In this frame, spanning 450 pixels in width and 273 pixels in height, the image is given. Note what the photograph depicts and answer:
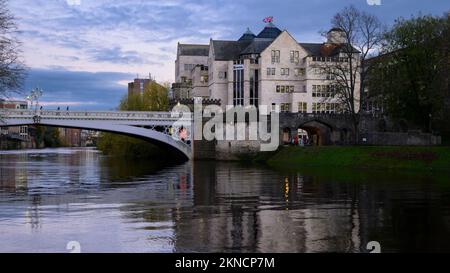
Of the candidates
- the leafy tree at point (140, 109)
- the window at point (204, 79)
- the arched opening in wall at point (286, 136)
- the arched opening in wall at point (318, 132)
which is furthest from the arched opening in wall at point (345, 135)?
the window at point (204, 79)

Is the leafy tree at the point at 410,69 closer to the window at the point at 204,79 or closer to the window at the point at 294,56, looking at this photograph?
the window at the point at 294,56

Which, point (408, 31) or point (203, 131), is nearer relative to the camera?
point (408, 31)

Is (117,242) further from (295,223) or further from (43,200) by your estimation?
(43,200)

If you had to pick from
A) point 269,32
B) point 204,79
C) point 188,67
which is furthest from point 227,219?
point 188,67

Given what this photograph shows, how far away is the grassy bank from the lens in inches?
2175

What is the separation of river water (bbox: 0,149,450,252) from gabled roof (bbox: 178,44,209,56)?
10124 cm

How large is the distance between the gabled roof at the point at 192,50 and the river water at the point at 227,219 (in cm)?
10124

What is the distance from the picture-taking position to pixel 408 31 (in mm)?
70312

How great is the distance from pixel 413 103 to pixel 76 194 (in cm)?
5010

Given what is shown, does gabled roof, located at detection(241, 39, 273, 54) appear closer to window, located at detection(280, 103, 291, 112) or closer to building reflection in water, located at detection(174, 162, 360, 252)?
window, located at detection(280, 103, 291, 112)

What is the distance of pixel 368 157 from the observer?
60906mm

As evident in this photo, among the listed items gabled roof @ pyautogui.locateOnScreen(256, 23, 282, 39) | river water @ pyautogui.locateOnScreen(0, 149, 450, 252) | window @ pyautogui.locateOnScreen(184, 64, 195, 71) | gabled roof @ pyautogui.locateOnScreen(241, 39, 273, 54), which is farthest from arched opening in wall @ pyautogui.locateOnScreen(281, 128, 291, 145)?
river water @ pyautogui.locateOnScreen(0, 149, 450, 252)

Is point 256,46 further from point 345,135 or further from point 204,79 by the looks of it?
point 345,135
